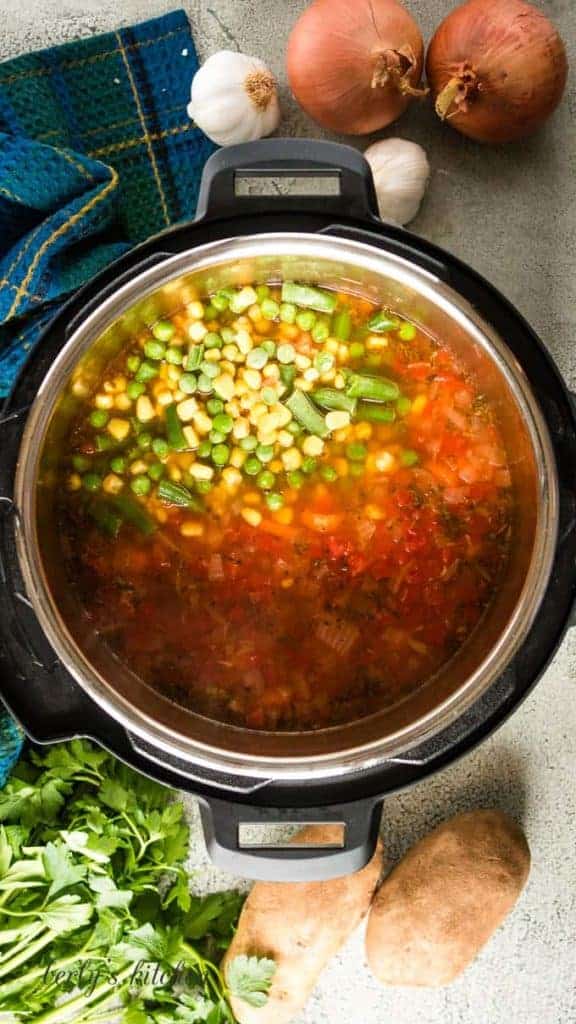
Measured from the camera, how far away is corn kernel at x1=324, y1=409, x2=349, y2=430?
5.86ft

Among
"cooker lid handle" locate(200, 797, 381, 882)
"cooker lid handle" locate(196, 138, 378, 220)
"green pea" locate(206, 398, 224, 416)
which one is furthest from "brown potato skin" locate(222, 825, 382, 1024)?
"cooker lid handle" locate(196, 138, 378, 220)

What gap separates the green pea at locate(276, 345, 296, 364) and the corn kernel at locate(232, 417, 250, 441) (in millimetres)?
137

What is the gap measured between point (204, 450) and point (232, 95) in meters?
0.74

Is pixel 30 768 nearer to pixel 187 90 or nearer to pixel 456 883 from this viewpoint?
pixel 456 883

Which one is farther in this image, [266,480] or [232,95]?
[232,95]

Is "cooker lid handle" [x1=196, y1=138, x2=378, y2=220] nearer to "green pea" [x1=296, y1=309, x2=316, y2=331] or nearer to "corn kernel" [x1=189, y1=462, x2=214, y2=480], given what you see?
"green pea" [x1=296, y1=309, x2=316, y2=331]

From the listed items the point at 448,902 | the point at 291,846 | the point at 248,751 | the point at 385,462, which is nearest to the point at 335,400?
the point at 385,462

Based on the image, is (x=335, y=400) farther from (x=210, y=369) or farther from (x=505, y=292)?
(x=505, y=292)

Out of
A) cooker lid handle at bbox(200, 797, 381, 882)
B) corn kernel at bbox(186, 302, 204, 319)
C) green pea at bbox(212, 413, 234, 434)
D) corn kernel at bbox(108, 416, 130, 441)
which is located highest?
corn kernel at bbox(186, 302, 204, 319)

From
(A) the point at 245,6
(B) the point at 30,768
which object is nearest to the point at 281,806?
(B) the point at 30,768

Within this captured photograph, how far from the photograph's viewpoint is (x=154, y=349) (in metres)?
1.80

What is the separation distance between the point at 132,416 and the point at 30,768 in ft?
2.52

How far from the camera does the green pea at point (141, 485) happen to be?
5.86ft

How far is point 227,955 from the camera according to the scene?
2.04 m
